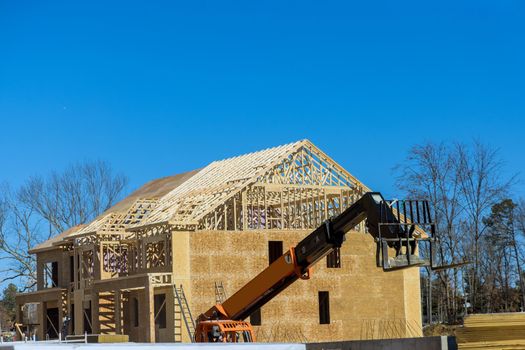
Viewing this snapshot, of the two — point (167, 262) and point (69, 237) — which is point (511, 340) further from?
point (69, 237)

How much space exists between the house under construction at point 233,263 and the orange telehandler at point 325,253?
786 centimetres

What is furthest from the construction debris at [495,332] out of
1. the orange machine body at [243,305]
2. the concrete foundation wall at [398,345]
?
the orange machine body at [243,305]

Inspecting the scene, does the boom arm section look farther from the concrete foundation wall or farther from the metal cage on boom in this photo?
the concrete foundation wall

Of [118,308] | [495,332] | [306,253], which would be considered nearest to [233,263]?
[118,308]

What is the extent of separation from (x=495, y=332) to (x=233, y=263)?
23.8m

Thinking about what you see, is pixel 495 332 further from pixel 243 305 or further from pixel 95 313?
pixel 95 313

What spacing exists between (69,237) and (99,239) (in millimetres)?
2788

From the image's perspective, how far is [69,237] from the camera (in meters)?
43.2

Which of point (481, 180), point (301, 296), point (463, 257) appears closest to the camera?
point (301, 296)

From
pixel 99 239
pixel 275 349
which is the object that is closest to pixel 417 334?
pixel 99 239

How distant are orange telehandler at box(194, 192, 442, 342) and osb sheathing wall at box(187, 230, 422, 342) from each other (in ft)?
29.4

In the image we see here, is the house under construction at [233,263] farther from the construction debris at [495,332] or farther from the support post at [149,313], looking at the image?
the construction debris at [495,332]

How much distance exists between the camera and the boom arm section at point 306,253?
22.3 metres

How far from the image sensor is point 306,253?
25.5 m
